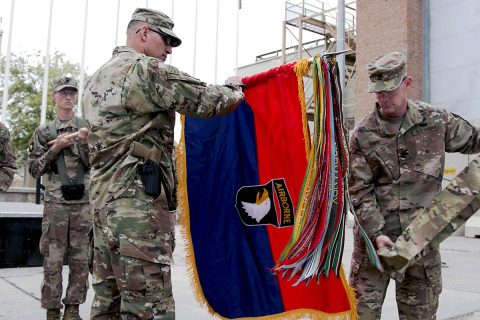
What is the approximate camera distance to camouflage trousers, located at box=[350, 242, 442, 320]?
275 centimetres

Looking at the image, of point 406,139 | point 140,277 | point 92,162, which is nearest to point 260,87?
point 406,139

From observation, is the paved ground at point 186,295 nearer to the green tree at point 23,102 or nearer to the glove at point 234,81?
the glove at point 234,81

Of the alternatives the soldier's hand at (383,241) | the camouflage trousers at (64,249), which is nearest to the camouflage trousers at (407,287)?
the soldier's hand at (383,241)

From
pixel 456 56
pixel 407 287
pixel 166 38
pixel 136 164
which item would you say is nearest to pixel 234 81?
pixel 166 38

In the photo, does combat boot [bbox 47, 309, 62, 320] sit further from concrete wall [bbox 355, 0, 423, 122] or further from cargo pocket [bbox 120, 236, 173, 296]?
concrete wall [bbox 355, 0, 423, 122]

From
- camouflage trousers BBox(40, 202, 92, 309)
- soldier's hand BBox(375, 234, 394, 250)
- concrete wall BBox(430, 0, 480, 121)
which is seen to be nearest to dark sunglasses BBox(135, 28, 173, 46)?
soldier's hand BBox(375, 234, 394, 250)

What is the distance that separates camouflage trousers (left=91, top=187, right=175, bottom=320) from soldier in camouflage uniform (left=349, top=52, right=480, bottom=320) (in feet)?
3.73

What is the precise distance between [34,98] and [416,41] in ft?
66.7

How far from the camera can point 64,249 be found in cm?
411

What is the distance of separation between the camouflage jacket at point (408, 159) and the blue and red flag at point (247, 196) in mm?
445

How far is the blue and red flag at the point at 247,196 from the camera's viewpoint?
10.3ft

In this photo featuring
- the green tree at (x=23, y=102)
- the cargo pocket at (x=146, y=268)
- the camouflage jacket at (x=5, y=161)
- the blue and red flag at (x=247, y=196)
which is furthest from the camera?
the green tree at (x=23, y=102)

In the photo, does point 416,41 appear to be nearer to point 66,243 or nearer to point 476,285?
point 476,285

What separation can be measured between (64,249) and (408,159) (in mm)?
2819
